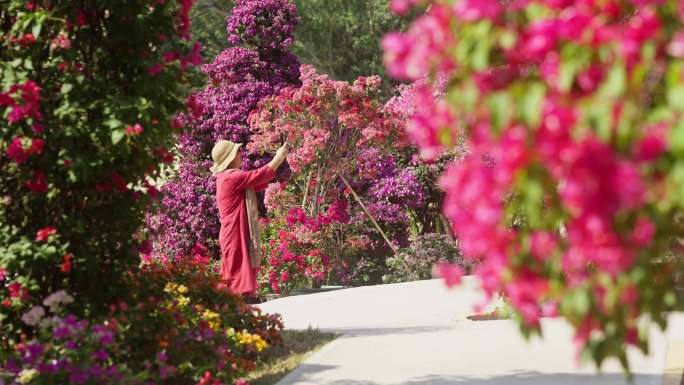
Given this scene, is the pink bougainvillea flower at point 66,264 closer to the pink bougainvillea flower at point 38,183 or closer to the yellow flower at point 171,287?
the pink bougainvillea flower at point 38,183

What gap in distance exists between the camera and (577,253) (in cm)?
283

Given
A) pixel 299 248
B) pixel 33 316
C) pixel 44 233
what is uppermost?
pixel 299 248

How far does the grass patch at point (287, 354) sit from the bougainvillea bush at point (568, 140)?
527cm

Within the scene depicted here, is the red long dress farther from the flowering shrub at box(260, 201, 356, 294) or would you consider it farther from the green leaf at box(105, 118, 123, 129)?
the flowering shrub at box(260, 201, 356, 294)

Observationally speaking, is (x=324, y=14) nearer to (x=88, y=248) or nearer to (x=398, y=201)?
(x=398, y=201)

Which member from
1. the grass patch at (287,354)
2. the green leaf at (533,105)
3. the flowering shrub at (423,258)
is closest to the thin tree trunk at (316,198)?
the flowering shrub at (423,258)

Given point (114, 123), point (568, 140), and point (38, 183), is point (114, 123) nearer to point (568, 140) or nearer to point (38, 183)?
point (38, 183)

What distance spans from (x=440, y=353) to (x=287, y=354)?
1.42 metres

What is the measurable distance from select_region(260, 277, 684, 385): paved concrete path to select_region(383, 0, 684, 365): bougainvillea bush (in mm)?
2743

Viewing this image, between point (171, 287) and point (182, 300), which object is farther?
point (171, 287)

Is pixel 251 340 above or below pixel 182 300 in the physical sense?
below

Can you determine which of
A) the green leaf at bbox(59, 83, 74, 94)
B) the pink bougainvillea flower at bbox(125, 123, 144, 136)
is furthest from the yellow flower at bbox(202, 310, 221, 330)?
the green leaf at bbox(59, 83, 74, 94)

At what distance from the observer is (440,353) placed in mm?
9359

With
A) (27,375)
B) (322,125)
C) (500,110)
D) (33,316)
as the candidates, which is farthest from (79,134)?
(322,125)
